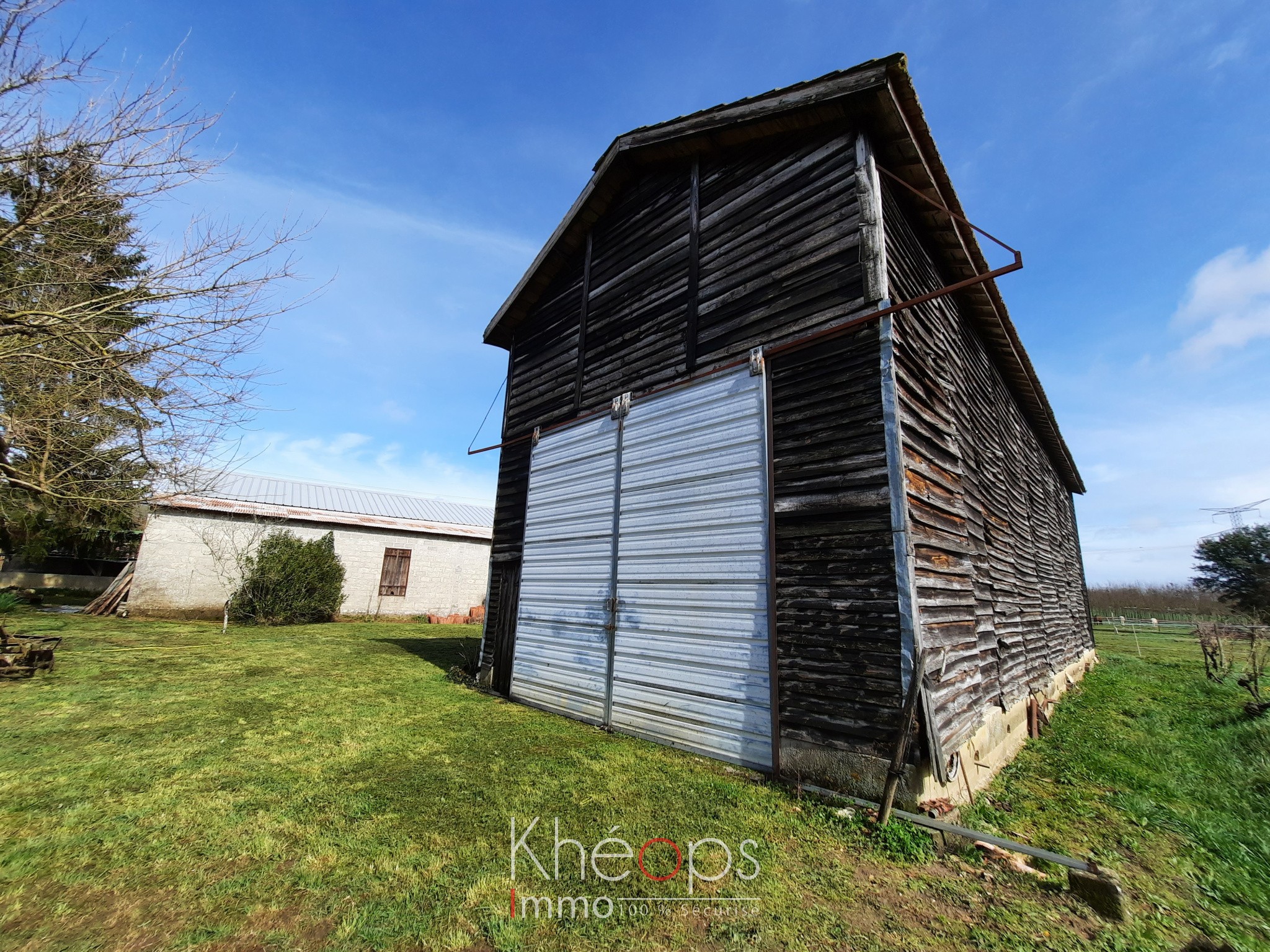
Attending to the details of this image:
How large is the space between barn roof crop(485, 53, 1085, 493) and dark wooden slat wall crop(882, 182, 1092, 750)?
0.37m

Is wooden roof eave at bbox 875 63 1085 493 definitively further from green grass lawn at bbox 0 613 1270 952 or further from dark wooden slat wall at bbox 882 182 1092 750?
green grass lawn at bbox 0 613 1270 952

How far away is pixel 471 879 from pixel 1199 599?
350ft

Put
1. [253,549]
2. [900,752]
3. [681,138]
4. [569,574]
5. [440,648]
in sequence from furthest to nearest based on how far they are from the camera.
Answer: [253,549] < [440,648] < [569,574] < [681,138] < [900,752]

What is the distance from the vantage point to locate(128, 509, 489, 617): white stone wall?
17859 mm

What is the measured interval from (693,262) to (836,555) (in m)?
4.99

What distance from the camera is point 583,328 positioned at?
9.97m

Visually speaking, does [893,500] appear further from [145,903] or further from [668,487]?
[145,903]

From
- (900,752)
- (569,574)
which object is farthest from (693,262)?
(900,752)

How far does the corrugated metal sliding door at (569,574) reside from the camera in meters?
8.18

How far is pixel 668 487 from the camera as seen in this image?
7.50 meters

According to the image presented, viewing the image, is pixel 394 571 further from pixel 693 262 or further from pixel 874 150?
pixel 874 150

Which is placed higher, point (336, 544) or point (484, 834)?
point (336, 544)

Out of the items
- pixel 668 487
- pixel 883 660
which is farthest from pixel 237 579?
pixel 883 660

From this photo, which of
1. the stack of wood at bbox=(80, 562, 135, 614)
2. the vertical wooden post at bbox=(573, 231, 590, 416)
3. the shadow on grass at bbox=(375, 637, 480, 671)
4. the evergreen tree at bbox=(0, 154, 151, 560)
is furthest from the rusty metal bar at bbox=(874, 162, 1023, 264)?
the stack of wood at bbox=(80, 562, 135, 614)
